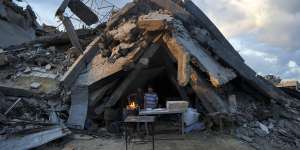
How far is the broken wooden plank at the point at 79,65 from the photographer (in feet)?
40.3

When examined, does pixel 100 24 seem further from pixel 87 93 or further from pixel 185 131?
pixel 185 131

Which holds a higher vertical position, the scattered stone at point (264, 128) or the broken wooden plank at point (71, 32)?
the broken wooden plank at point (71, 32)

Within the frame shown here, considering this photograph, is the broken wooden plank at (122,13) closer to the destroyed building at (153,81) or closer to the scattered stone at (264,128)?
the destroyed building at (153,81)

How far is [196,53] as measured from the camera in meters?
11.5

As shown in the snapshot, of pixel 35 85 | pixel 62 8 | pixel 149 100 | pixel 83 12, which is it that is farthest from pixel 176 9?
pixel 35 85

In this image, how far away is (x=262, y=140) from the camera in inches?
427

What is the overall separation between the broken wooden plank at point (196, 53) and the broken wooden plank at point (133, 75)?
1.95ft

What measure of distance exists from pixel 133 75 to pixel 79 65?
196 centimetres

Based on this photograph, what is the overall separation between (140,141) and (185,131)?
150 cm

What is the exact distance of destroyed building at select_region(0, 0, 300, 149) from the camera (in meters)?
11.2

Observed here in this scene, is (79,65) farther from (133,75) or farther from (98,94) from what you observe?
(133,75)

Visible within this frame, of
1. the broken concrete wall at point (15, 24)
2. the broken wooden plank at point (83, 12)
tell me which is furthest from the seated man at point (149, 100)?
the broken concrete wall at point (15, 24)

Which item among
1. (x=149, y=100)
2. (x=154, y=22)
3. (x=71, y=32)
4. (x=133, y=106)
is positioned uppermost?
(x=71, y=32)

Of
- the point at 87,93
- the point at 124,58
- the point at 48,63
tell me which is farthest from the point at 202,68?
the point at 48,63
